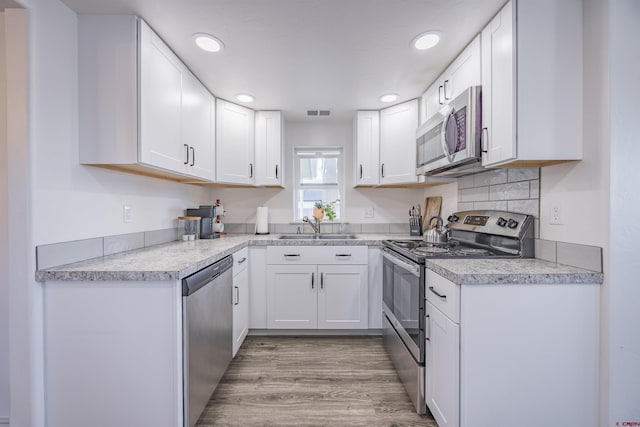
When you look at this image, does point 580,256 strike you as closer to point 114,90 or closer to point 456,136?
point 456,136

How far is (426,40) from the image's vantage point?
1654mm

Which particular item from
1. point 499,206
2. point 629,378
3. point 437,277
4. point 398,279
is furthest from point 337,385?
point 499,206

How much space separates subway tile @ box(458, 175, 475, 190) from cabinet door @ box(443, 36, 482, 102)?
666mm

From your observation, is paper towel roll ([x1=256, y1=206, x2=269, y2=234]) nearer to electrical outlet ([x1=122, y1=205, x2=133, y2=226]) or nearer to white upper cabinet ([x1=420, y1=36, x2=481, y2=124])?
electrical outlet ([x1=122, y1=205, x2=133, y2=226])

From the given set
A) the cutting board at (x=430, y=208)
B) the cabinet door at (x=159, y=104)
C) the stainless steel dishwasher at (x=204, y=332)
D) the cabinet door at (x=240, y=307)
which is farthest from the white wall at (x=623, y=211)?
the cabinet door at (x=159, y=104)

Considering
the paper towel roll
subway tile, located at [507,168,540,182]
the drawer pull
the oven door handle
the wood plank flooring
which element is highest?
subway tile, located at [507,168,540,182]

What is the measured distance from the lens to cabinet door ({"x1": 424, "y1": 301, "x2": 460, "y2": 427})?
4.01ft

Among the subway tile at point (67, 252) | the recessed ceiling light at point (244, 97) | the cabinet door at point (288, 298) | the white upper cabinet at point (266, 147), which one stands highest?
the recessed ceiling light at point (244, 97)

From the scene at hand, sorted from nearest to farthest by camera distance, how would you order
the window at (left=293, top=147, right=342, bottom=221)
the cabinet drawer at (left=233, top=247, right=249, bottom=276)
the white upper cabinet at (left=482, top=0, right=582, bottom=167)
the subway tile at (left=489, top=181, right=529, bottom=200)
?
the white upper cabinet at (left=482, top=0, right=582, bottom=167)
the subway tile at (left=489, top=181, right=529, bottom=200)
the cabinet drawer at (left=233, top=247, right=249, bottom=276)
the window at (left=293, top=147, right=342, bottom=221)

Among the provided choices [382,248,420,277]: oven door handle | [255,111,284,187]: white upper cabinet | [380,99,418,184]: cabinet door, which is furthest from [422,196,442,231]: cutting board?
[255,111,284,187]: white upper cabinet

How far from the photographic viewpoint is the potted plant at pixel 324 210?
9.62 feet

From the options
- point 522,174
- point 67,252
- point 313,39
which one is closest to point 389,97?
point 313,39

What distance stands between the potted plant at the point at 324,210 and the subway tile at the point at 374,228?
378 mm

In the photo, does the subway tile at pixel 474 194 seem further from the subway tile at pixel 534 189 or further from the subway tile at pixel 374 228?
the subway tile at pixel 374 228
